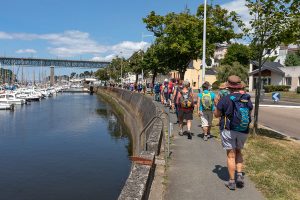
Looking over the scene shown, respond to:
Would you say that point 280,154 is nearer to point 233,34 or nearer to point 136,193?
point 136,193

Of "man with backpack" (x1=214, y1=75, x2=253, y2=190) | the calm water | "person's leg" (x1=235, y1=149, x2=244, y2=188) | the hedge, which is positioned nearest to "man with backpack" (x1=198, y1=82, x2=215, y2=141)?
the calm water

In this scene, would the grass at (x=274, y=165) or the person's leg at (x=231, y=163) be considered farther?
the grass at (x=274, y=165)

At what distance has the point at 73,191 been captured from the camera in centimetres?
1527

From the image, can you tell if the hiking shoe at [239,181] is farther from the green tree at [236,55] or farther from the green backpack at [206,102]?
the green tree at [236,55]

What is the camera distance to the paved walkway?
22.9ft

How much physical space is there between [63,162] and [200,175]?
45.2ft

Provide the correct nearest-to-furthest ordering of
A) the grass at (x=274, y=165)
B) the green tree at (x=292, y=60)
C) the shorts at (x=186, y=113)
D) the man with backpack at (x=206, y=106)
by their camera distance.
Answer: the grass at (x=274, y=165) < the man with backpack at (x=206, y=106) < the shorts at (x=186, y=113) < the green tree at (x=292, y=60)

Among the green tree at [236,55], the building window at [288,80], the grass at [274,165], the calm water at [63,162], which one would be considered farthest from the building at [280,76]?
the grass at [274,165]

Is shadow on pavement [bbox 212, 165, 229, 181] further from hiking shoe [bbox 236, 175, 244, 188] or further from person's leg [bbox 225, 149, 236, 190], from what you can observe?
person's leg [bbox 225, 149, 236, 190]

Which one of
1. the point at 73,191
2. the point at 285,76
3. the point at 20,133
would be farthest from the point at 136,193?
the point at 285,76

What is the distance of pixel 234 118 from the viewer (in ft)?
23.1

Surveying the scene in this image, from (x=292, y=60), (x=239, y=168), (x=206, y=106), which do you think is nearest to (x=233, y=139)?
(x=239, y=168)

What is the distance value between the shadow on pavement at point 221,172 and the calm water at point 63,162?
22.3ft

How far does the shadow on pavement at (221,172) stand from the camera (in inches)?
322
